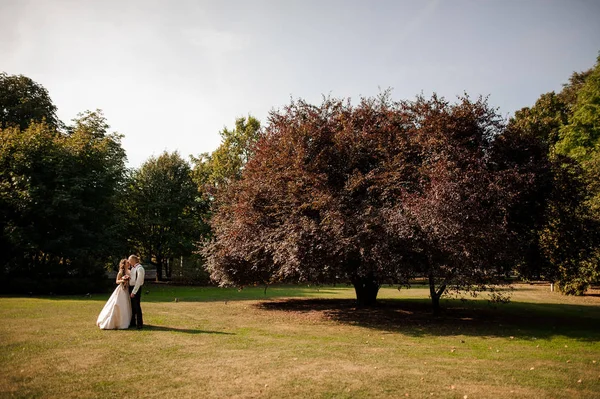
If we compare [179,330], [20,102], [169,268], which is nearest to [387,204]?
[179,330]

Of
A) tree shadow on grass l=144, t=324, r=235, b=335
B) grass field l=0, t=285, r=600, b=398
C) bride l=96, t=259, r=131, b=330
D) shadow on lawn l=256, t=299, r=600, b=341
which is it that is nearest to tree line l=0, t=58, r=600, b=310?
shadow on lawn l=256, t=299, r=600, b=341

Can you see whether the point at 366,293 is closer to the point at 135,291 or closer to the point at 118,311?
the point at 135,291

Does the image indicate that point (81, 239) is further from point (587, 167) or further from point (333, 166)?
point (587, 167)

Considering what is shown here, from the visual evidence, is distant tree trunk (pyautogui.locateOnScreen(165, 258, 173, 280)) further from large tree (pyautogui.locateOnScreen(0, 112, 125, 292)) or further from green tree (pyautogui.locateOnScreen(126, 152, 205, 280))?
large tree (pyautogui.locateOnScreen(0, 112, 125, 292))

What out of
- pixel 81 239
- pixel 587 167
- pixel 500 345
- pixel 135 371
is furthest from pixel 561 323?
pixel 81 239

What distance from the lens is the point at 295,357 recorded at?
952cm

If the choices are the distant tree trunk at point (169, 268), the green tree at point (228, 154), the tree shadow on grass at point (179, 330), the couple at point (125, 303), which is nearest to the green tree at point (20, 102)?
the green tree at point (228, 154)

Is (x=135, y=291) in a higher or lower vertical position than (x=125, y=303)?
higher

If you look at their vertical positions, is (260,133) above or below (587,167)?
above

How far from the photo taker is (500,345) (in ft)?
38.2

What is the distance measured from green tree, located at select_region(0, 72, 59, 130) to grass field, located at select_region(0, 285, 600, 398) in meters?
26.3

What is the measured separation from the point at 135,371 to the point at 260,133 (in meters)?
15.2

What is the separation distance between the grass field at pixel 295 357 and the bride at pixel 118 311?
410 millimetres

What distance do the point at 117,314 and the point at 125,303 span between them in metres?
0.43
